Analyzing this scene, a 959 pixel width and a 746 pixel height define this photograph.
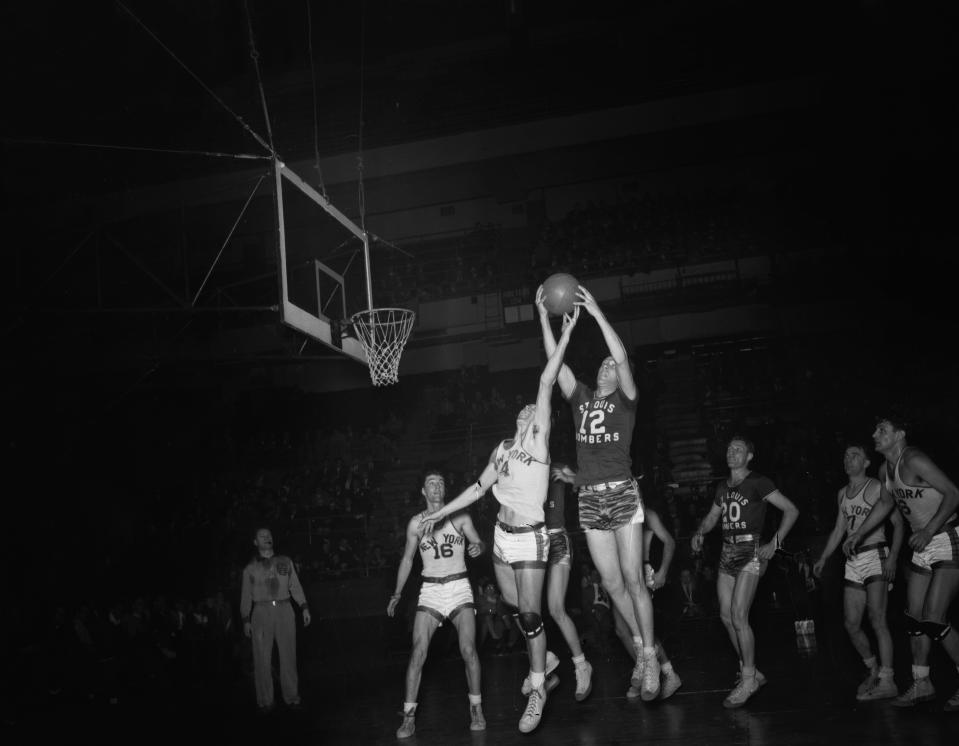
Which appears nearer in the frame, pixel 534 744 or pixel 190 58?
pixel 534 744

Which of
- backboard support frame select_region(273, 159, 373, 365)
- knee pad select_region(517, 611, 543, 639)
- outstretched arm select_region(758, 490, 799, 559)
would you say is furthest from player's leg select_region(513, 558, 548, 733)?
backboard support frame select_region(273, 159, 373, 365)

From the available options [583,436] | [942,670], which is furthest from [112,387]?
[942,670]

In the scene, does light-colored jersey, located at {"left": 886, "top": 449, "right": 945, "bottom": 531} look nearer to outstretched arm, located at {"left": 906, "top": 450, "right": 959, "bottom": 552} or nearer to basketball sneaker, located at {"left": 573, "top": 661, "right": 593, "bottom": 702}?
outstretched arm, located at {"left": 906, "top": 450, "right": 959, "bottom": 552}

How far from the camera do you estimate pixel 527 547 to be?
5855mm

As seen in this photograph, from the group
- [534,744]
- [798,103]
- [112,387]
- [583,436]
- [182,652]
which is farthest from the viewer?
[112,387]

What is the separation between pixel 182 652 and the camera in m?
11.5

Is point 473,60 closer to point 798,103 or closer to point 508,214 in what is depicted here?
point 508,214

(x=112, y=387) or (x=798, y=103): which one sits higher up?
(x=798, y=103)

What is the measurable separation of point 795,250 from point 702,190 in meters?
3.32

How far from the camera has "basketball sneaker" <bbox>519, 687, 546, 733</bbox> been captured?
5.43m

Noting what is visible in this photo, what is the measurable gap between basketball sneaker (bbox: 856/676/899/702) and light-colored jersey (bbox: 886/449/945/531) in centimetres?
112

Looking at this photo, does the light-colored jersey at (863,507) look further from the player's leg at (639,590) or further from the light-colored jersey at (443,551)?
the light-colored jersey at (443,551)

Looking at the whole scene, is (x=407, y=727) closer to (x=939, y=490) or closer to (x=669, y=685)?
(x=669, y=685)

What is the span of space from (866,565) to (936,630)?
684 millimetres
